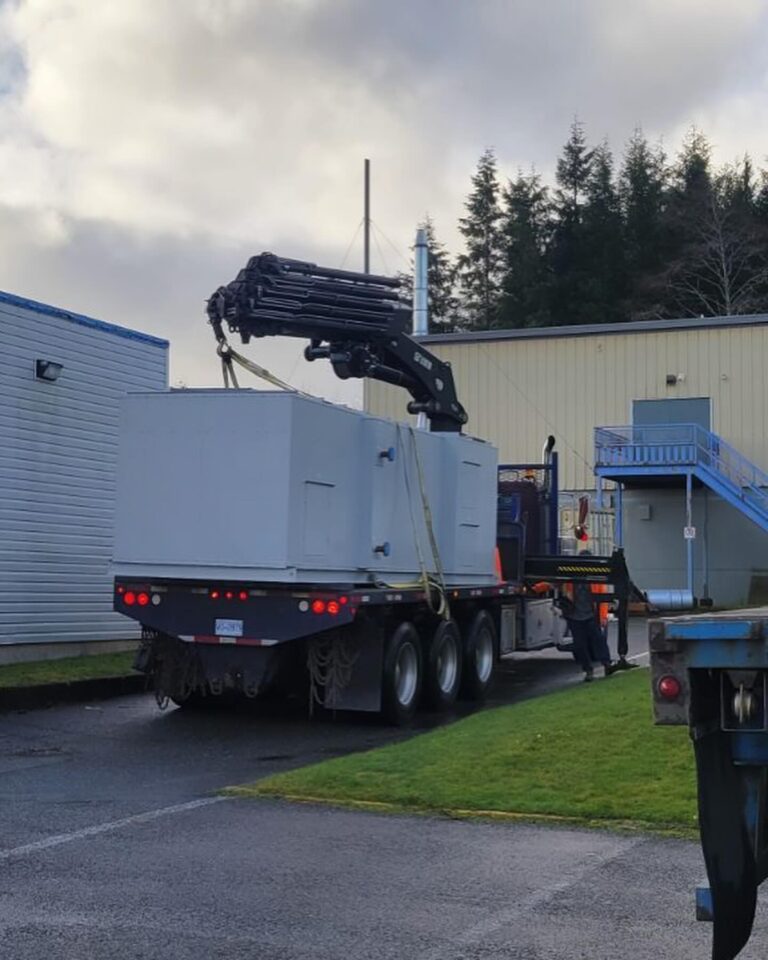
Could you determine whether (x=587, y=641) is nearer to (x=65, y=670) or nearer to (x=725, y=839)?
(x=65, y=670)

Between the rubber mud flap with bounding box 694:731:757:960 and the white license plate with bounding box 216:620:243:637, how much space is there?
878cm

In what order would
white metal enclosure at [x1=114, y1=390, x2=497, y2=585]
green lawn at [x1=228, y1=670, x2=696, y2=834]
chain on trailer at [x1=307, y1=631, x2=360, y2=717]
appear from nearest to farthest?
1. green lawn at [x1=228, y1=670, x2=696, y2=834]
2. white metal enclosure at [x1=114, y1=390, x2=497, y2=585]
3. chain on trailer at [x1=307, y1=631, x2=360, y2=717]

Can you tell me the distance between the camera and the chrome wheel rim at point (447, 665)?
1543 centimetres

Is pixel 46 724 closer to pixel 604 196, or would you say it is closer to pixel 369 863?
pixel 369 863

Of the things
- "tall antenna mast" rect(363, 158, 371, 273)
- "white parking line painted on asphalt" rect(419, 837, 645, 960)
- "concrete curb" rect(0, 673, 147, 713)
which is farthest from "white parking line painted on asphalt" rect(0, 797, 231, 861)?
"tall antenna mast" rect(363, 158, 371, 273)

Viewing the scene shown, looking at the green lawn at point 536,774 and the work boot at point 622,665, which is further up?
the work boot at point 622,665

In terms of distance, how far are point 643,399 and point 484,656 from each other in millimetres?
22569

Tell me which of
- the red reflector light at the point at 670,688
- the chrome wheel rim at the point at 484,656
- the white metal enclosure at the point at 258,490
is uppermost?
the white metal enclosure at the point at 258,490

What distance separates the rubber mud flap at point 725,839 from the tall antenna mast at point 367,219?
43.1m

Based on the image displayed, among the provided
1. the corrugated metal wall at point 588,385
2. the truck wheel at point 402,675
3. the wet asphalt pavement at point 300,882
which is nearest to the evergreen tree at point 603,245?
the corrugated metal wall at point 588,385

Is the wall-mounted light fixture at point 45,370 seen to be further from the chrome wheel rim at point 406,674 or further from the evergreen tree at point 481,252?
the evergreen tree at point 481,252

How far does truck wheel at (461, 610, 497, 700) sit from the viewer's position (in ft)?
53.9

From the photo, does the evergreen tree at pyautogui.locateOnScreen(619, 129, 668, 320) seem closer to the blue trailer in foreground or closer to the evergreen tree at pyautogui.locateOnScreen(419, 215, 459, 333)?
the evergreen tree at pyautogui.locateOnScreen(419, 215, 459, 333)

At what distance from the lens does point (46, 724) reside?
13.9 metres
